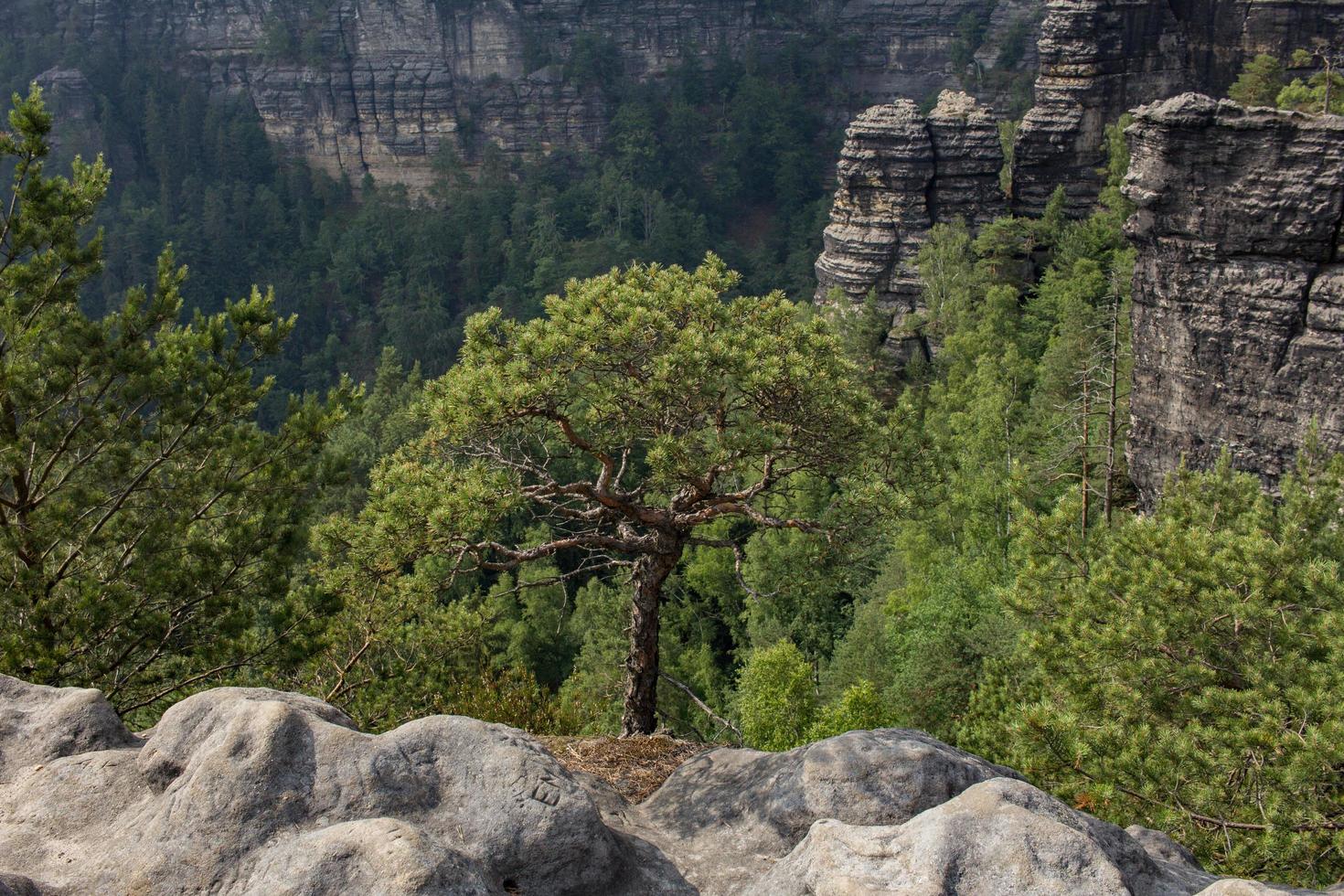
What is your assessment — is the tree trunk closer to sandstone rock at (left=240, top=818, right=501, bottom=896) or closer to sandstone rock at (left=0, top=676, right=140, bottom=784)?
sandstone rock at (left=0, top=676, right=140, bottom=784)

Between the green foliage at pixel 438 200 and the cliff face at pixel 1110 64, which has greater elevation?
the cliff face at pixel 1110 64

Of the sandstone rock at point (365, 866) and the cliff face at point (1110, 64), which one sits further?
the cliff face at point (1110, 64)

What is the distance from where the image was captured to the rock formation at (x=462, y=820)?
5.56 m

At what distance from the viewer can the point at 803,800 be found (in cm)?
733

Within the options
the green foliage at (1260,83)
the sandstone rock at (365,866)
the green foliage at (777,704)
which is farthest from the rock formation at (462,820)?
the green foliage at (1260,83)

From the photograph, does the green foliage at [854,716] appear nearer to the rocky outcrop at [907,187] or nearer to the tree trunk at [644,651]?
the tree trunk at [644,651]

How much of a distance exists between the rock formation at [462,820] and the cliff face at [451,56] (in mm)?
78880

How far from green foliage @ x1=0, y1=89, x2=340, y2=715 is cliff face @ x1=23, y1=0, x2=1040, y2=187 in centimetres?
7338

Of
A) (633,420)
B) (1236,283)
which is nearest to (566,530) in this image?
(633,420)

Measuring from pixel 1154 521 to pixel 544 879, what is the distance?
971 cm

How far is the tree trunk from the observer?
1210 centimetres

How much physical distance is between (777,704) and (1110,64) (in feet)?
83.9

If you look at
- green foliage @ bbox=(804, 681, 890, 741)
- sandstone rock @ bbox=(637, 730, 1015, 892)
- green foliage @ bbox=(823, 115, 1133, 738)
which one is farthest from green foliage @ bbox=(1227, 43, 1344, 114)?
sandstone rock @ bbox=(637, 730, 1015, 892)

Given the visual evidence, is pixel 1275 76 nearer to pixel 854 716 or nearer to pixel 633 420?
pixel 854 716
